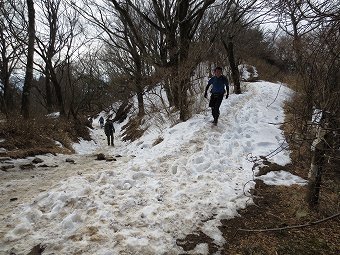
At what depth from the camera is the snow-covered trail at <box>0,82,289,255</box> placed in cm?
368

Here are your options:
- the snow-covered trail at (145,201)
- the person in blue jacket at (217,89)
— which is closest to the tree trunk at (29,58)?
the snow-covered trail at (145,201)

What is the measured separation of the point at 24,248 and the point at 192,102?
313 inches

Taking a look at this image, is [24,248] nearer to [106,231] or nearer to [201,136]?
[106,231]

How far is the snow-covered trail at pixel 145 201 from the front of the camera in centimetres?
368


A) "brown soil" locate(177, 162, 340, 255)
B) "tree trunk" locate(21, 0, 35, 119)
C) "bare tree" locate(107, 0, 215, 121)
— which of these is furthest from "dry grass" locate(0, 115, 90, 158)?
"brown soil" locate(177, 162, 340, 255)

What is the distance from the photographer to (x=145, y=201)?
4.85 metres

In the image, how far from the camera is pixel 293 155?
732 cm

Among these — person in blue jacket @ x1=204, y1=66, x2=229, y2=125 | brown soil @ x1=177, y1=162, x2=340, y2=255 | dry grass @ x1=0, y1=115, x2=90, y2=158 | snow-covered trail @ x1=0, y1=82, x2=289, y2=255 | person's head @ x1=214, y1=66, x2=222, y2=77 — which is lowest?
brown soil @ x1=177, y1=162, x2=340, y2=255

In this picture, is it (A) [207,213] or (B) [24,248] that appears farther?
(A) [207,213]

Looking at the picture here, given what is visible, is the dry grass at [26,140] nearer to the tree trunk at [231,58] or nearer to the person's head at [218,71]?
the person's head at [218,71]

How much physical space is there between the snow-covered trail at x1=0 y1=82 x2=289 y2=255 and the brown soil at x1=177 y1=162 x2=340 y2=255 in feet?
0.55

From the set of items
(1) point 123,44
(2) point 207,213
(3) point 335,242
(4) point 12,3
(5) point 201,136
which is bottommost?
(3) point 335,242

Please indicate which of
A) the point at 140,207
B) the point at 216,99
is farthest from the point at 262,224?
the point at 216,99

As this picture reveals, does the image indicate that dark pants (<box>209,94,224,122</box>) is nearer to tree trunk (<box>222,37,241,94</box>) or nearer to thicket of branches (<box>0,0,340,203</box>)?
thicket of branches (<box>0,0,340,203</box>)
